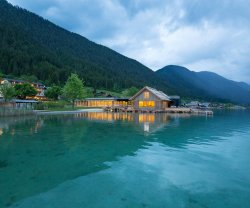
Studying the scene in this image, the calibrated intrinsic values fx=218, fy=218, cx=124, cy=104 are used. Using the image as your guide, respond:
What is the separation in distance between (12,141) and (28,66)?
141 metres

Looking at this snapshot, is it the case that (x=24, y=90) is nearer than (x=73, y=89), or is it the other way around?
(x=73, y=89)

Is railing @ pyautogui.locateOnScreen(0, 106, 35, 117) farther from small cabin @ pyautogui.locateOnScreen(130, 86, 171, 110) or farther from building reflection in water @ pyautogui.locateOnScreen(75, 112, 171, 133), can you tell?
small cabin @ pyautogui.locateOnScreen(130, 86, 171, 110)

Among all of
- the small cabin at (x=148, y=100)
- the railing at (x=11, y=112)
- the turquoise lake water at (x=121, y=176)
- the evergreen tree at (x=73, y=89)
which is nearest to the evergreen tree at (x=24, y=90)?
the evergreen tree at (x=73, y=89)

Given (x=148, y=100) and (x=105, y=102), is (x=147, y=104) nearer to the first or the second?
(x=148, y=100)

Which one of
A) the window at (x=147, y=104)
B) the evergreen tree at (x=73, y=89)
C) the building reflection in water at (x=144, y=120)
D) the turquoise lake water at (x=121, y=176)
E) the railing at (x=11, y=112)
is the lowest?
the turquoise lake water at (x=121, y=176)

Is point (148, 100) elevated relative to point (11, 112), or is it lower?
elevated

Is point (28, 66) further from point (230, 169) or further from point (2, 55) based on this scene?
point (230, 169)

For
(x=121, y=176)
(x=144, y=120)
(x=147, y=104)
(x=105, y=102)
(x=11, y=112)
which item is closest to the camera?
(x=121, y=176)

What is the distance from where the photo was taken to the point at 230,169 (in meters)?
12.0

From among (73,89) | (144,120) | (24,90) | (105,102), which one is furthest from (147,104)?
(24,90)

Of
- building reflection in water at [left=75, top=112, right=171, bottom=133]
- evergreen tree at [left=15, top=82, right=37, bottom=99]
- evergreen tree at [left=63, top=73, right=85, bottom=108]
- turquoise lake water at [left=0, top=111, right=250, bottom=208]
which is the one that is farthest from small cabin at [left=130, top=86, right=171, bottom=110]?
turquoise lake water at [left=0, top=111, right=250, bottom=208]

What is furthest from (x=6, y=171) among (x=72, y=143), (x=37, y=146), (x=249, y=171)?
(x=249, y=171)

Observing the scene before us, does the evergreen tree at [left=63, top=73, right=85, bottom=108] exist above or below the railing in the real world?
above

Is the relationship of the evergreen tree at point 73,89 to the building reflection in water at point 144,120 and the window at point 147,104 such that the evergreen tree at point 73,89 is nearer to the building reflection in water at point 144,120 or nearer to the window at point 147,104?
the window at point 147,104
